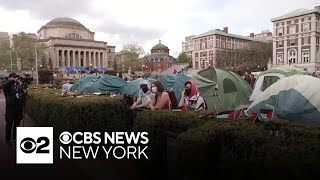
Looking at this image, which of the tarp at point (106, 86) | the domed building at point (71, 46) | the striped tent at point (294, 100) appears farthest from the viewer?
the domed building at point (71, 46)

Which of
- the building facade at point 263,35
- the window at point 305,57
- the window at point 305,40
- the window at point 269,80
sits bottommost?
the window at point 269,80

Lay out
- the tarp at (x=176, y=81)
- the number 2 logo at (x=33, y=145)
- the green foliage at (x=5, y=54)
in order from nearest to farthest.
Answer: the number 2 logo at (x=33, y=145) < the tarp at (x=176, y=81) < the green foliage at (x=5, y=54)

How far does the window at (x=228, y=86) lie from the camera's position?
13.6 meters

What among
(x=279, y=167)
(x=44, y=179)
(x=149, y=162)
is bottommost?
(x=44, y=179)

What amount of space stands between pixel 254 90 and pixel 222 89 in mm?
2956

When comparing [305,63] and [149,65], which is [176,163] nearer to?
[305,63]

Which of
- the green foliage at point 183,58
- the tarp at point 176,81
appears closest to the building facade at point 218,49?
the green foliage at point 183,58

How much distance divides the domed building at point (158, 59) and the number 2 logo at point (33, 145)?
11491cm

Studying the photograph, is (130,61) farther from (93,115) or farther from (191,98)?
(93,115)

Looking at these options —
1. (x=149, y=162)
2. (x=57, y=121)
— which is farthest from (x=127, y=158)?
(x=57, y=121)

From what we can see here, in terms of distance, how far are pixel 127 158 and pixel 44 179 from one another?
1486mm

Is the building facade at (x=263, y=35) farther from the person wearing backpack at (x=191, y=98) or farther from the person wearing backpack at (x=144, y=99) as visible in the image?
the person wearing backpack at (x=144, y=99)

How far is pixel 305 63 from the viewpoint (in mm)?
82750

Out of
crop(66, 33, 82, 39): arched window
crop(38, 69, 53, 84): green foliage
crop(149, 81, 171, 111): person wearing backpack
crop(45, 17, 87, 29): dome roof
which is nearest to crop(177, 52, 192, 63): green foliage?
crop(45, 17, 87, 29): dome roof
